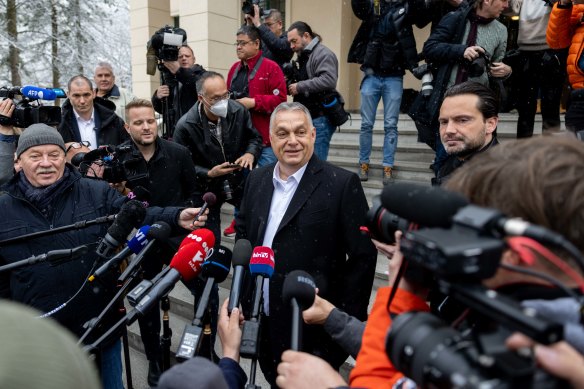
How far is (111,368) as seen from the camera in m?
2.70

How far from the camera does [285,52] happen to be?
17.6ft

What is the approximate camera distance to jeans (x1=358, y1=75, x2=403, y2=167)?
482cm

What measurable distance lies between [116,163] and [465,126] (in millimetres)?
2241

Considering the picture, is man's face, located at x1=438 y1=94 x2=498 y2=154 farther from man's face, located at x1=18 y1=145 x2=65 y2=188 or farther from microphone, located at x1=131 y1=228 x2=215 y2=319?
man's face, located at x1=18 y1=145 x2=65 y2=188

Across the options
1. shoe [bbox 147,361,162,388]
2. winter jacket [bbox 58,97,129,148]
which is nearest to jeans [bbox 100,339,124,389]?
shoe [bbox 147,361,162,388]

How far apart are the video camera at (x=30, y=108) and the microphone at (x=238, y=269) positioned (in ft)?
7.54

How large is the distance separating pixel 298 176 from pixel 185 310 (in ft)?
7.63

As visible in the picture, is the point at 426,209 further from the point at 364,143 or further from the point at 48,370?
the point at 364,143

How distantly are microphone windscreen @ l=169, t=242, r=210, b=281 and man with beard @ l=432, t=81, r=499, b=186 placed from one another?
53.5 inches

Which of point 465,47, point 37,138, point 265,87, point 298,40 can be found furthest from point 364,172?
point 37,138

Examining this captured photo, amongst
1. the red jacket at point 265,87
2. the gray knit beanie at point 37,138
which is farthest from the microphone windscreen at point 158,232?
the red jacket at point 265,87

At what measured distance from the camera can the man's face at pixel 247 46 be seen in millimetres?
4602

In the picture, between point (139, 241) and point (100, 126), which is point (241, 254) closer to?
point (139, 241)

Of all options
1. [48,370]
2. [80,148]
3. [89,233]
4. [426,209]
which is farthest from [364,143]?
[48,370]
